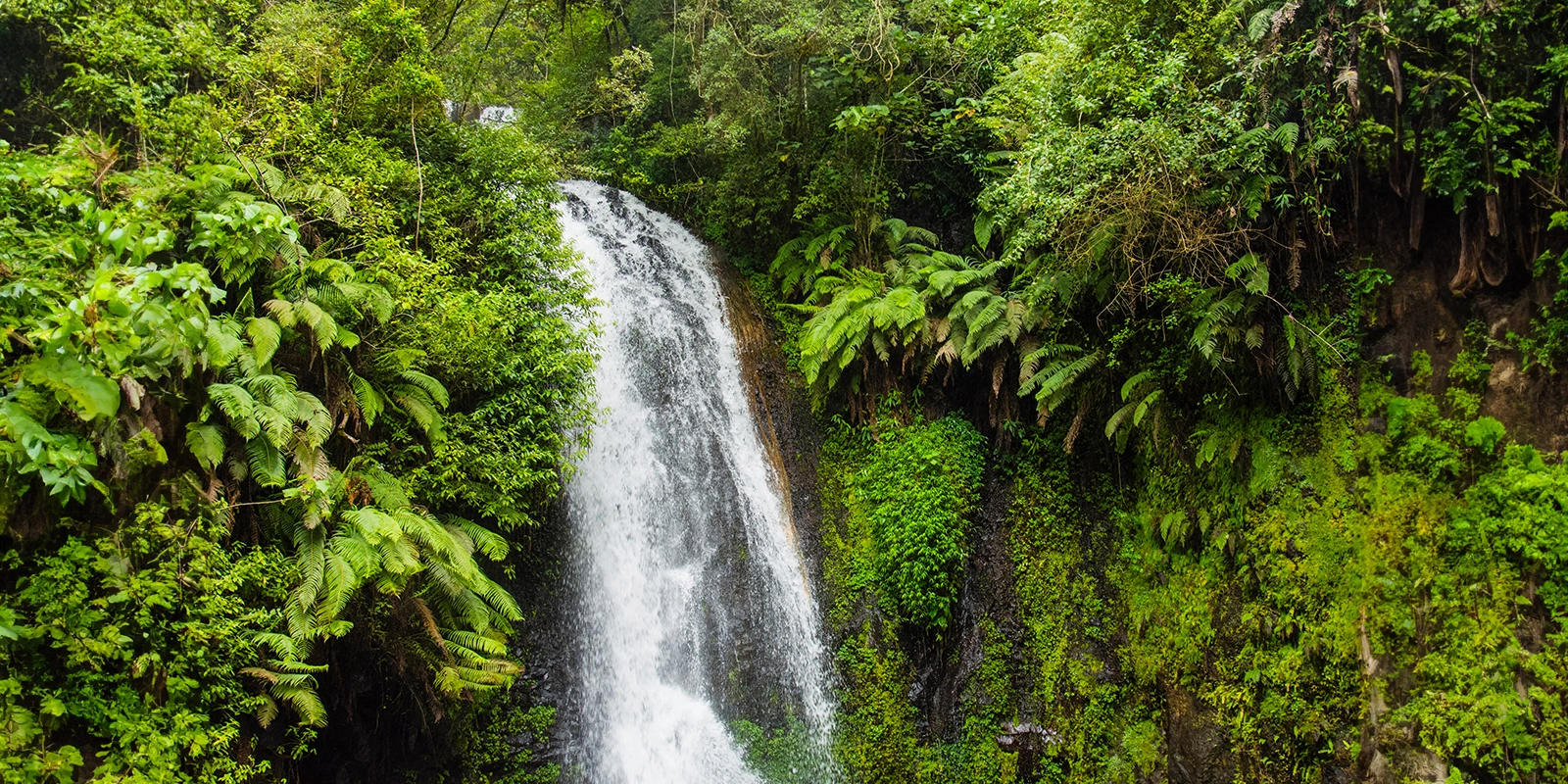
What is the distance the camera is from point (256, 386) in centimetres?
601

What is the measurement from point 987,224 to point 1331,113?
4313mm

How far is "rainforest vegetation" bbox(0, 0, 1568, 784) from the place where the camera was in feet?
17.0

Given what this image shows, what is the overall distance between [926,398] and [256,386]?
7627 mm

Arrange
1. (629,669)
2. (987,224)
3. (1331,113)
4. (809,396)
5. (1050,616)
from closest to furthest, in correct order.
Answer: (1331,113) → (629,669) → (1050,616) → (987,224) → (809,396)

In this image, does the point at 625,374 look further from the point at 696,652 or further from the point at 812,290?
the point at 696,652

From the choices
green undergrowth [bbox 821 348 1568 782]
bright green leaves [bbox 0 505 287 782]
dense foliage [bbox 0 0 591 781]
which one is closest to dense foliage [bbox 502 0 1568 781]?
green undergrowth [bbox 821 348 1568 782]

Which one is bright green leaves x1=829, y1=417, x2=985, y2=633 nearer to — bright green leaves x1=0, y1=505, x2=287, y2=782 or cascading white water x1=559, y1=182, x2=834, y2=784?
cascading white water x1=559, y1=182, x2=834, y2=784

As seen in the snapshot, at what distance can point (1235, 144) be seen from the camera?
6.94 metres


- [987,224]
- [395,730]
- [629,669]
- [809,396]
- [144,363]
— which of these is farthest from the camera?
[809,396]

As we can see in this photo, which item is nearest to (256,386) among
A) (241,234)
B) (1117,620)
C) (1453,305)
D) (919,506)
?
(241,234)

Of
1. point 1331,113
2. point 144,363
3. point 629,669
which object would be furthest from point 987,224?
point 144,363

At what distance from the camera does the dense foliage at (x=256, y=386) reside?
15.7 feet

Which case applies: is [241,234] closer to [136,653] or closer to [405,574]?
[405,574]

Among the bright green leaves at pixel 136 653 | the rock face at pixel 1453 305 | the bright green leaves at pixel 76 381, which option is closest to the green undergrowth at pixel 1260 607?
the rock face at pixel 1453 305
